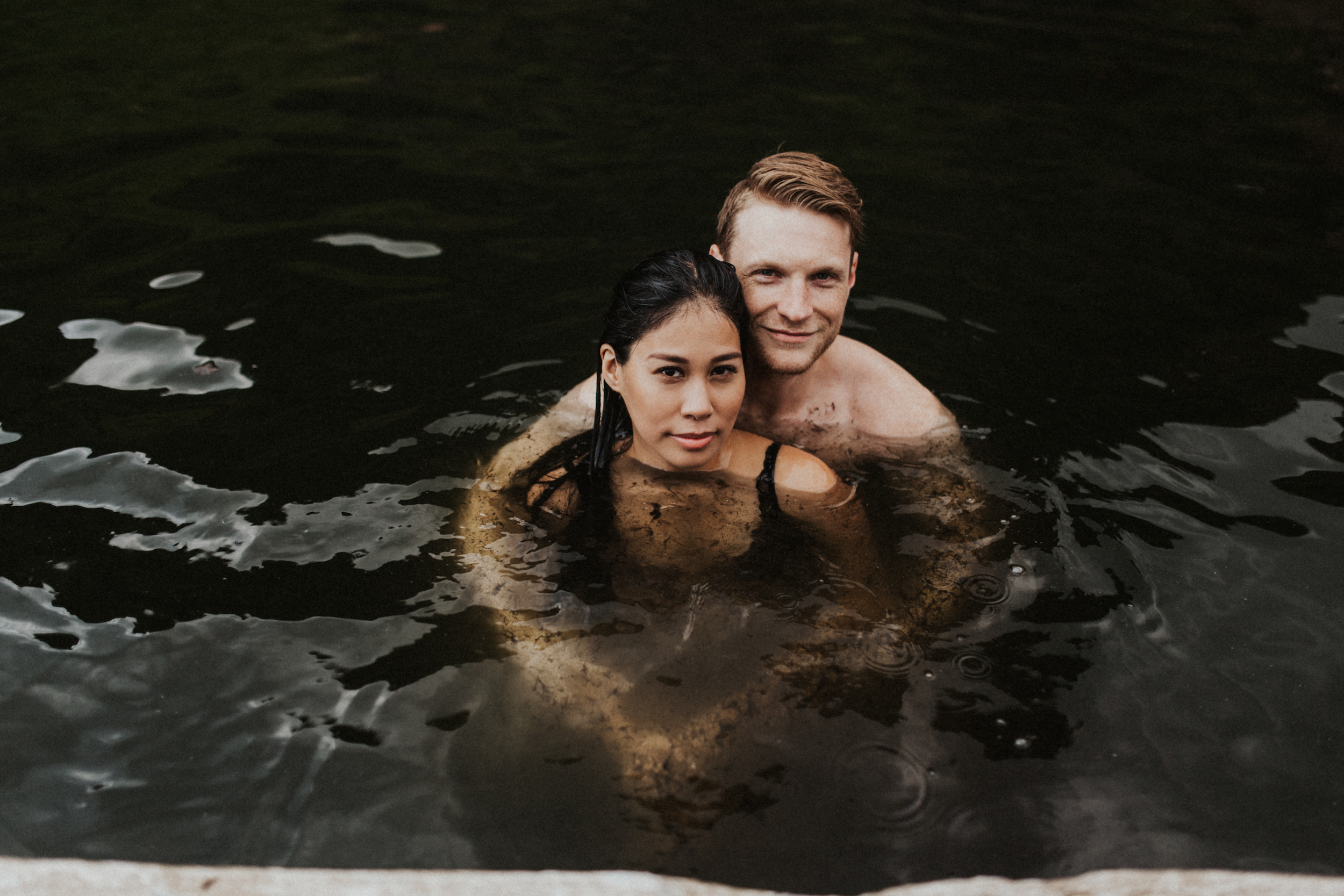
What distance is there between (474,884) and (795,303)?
2.48 metres

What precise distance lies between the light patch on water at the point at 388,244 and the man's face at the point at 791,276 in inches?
118

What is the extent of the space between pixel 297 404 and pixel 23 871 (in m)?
2.80

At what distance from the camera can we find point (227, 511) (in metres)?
4.14

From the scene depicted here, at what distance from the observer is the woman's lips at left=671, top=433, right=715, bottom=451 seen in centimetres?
374

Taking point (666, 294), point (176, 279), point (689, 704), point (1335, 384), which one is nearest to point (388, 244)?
point (176, 279)

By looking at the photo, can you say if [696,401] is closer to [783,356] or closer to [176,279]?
[783,356]

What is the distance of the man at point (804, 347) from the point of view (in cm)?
414

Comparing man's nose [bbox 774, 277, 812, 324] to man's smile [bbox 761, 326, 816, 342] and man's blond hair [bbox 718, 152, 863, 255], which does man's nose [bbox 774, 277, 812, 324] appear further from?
man's blond hair [bbox 718, 152, 863, 255]

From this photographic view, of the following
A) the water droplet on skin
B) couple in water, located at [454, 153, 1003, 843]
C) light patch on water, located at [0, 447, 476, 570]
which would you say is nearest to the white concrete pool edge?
couple in water, located at [454, 153, 1003, 843]

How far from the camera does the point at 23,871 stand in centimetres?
246

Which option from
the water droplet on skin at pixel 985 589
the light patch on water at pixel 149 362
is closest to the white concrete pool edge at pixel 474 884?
the water droplet on skin at pixel 985 589

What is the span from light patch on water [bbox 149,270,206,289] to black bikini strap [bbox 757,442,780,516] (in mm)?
3844

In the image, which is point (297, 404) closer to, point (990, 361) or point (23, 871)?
point (23, 871)

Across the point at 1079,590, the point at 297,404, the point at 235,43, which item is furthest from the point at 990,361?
the point at 235,43
